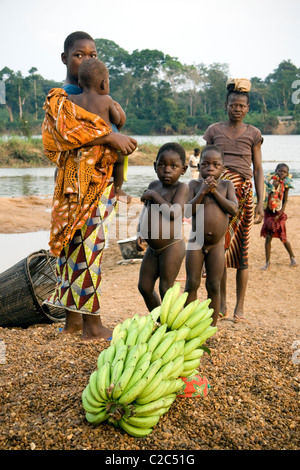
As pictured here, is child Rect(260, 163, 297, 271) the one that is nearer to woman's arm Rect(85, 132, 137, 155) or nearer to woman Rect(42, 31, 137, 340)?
woman Rect(42, 31, 137, 340)

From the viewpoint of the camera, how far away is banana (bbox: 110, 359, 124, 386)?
197cm

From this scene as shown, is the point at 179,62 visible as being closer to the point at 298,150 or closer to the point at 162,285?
the point at 298,150

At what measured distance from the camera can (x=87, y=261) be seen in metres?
3.25

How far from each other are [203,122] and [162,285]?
54.8 meters

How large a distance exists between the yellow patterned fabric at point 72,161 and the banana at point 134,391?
1448 mm

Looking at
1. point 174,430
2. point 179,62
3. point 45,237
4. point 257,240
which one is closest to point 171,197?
point 174,430

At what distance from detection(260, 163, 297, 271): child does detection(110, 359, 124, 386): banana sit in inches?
213

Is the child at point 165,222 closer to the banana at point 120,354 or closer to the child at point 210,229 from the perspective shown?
the child at point 210,229

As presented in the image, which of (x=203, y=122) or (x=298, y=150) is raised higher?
(x=203, y=122)

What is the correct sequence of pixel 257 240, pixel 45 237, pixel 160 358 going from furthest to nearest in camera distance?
pixel 45 237, pixel 257 240, pixel 160 358

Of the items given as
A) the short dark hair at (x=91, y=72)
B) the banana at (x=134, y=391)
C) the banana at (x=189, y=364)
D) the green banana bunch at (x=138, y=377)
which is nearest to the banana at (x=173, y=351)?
the green banana bunch at (x=138, y=377)

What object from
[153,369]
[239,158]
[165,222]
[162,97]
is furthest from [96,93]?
[162,97]

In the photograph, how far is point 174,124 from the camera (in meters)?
55.1
